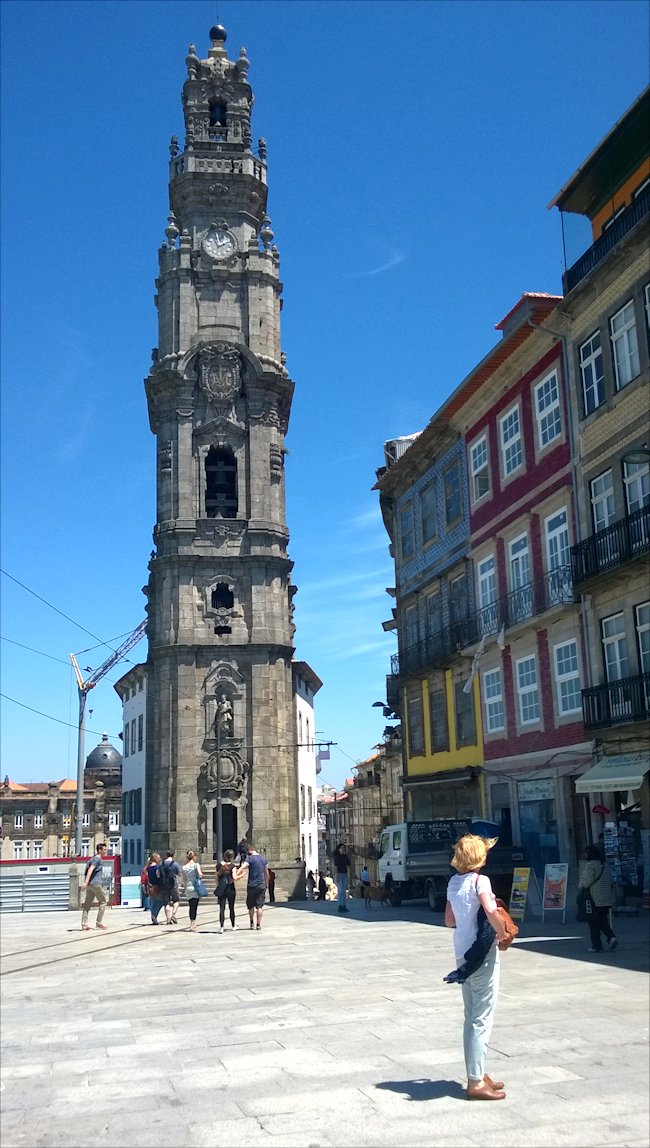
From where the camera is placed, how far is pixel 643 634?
19.9m

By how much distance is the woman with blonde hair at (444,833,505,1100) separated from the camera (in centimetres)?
661

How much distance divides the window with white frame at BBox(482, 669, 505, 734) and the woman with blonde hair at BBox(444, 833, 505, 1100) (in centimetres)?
1986

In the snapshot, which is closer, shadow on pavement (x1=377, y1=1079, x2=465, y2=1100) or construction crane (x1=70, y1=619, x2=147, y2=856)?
shadow on pavement (x1=377, y1=1079, x2=465, y2=1100)

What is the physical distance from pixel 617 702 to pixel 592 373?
7144 mm

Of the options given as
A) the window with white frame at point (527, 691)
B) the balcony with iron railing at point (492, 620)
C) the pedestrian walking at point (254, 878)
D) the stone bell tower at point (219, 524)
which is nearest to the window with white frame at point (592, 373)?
the balcony with iron railing at point (492, 620)

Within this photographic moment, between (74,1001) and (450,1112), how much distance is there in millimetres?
7031

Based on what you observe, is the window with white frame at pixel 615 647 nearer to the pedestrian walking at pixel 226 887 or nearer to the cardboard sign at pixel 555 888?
the cardboard sign at pixel 555 888

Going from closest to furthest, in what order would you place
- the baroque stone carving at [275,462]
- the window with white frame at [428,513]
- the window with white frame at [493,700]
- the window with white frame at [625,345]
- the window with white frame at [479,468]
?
1. the window with white frame at [625,345]
2. the window with white frame at [493,700]
3. the window with white frame at [479,468]
4. the window with white frame at [428,513]
5. the baroque stone carving at [275,462]

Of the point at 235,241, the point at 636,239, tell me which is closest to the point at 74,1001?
the point at 636,239

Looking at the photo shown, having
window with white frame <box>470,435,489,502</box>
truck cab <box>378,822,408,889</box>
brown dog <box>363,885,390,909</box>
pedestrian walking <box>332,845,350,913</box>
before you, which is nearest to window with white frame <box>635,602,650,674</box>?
truck cab <box>378,822,408,889</box>

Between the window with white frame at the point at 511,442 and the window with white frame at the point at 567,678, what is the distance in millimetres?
5174

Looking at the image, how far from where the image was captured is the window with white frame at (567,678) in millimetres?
22359

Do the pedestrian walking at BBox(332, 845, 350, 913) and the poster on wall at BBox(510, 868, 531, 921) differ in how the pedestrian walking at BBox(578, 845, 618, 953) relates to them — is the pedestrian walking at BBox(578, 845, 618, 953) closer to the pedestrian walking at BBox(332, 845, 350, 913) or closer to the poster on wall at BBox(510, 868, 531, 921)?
the poster on wall at BBox(510, 868, 531, 921)

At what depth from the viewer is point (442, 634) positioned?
30.1 metres
